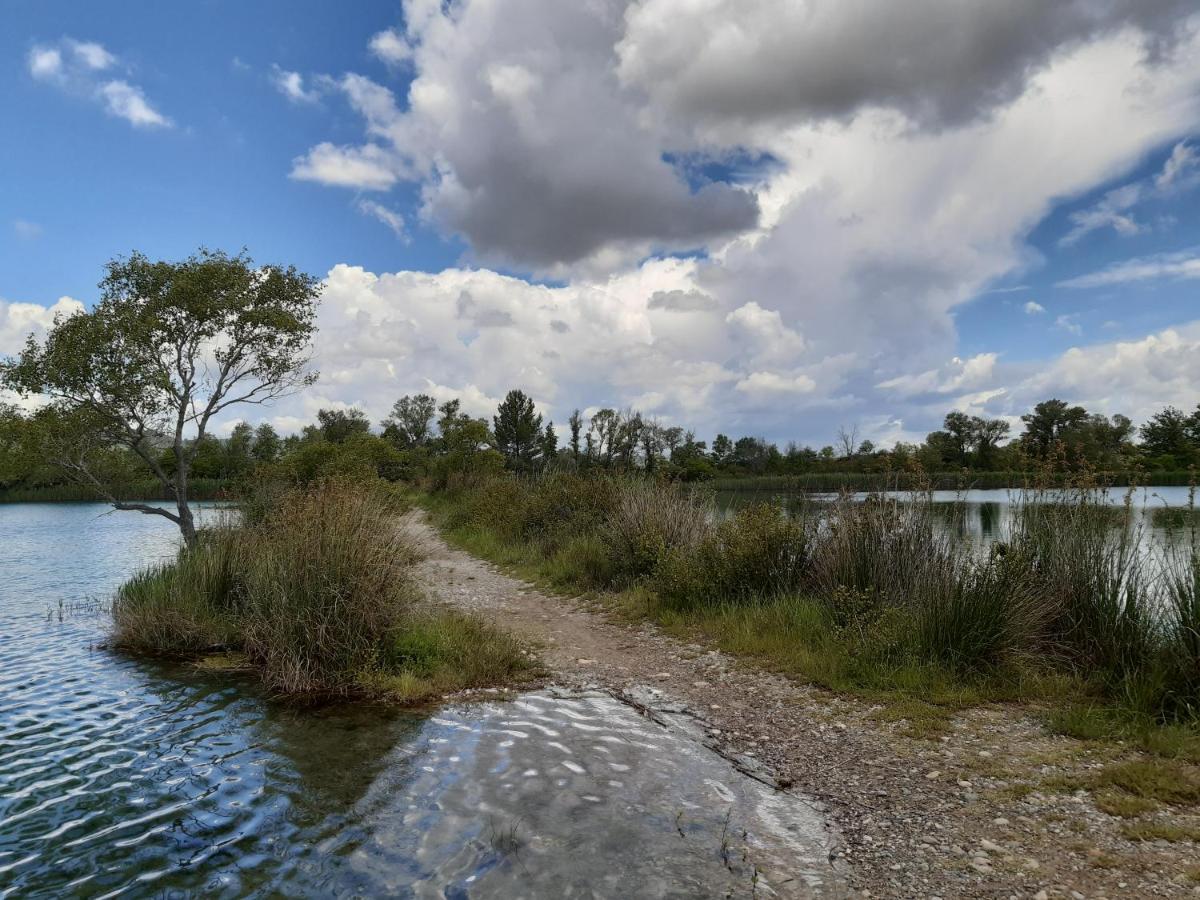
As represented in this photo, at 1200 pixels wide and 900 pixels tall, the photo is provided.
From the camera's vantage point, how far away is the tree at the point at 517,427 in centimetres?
6531

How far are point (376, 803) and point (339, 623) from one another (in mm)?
3248

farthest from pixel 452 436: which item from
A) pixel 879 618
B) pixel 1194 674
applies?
pixel 1194 674

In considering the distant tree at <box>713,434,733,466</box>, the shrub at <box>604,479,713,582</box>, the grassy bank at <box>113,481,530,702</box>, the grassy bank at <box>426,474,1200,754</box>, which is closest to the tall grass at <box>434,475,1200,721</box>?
the grassy bank at <box>426,474,1200,754</box>

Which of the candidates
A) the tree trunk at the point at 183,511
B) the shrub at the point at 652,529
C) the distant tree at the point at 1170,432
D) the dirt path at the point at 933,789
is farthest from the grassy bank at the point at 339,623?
the distant tree at the point at 1170,432

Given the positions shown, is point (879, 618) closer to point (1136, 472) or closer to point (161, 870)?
point (1136, 472)

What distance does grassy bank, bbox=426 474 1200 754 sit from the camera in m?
6.02

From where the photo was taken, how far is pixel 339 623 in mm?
8109

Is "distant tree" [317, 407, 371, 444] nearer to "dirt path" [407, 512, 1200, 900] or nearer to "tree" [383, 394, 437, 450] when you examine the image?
"tree" [383, 394, 437, 450]

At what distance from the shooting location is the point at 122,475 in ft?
58.9

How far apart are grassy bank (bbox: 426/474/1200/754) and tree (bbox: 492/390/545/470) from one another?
175ft

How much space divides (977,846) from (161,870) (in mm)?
5372

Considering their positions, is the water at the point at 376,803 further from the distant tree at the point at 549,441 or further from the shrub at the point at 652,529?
the distant tree at the point at 549,441

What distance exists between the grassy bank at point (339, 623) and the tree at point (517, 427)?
176 feet

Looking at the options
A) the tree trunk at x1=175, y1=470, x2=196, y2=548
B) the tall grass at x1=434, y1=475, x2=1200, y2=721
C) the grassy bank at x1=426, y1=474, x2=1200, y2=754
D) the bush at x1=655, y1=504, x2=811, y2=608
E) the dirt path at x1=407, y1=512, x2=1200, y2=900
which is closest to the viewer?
the dirt path at x1=407, y1=512, x2=1200, y2=900
